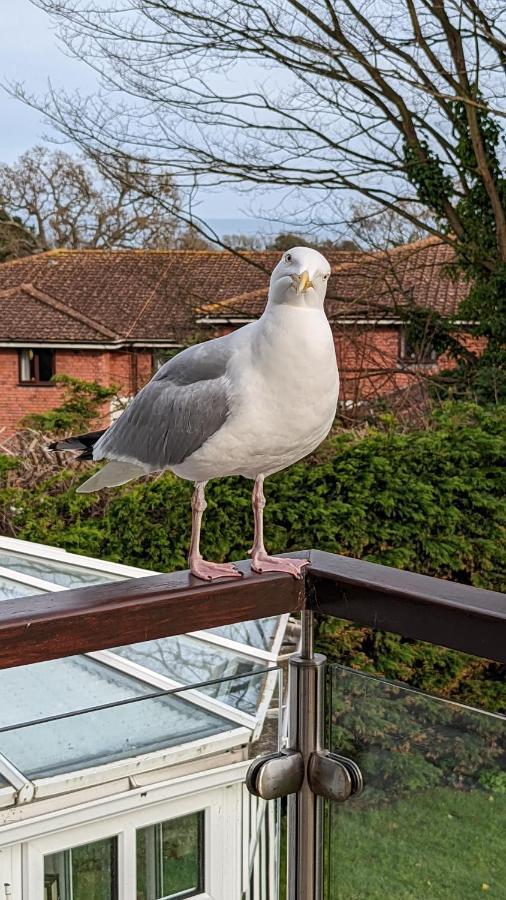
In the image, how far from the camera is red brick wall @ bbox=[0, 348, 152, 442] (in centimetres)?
1628

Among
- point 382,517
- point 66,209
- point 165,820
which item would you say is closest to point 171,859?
point 165,820

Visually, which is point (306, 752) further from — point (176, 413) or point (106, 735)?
point (176, 413)

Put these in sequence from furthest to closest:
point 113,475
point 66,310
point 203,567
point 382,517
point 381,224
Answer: point 66,310 < point 381,224 < point 382,517 < point 113,475 < point 203,567

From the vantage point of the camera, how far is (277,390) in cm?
134

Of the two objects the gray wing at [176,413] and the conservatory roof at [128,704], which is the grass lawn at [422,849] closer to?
the conservatory roof at [128,704]

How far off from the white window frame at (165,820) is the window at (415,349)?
7.93m

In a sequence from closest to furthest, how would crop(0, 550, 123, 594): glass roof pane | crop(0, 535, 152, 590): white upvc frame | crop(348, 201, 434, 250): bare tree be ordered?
1. crop(0, 550, 123, 594): glass roof pane
2. crop(0, 535, 152, 590): white upvc frame
3. crop(348, 201, 434, 250): bare tree

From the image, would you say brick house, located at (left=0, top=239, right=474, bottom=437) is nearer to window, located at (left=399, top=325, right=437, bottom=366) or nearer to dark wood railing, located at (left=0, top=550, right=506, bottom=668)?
window, located at (left=399, top=325, right=437, bottom=366)

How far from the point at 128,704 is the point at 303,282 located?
2.05 ft

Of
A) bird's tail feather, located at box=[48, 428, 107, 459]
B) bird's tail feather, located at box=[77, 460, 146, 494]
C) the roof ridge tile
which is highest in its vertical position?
the roof ridge tile

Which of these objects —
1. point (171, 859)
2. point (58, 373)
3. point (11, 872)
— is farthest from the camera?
point (58, 373)

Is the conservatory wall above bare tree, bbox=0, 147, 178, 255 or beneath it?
beneath

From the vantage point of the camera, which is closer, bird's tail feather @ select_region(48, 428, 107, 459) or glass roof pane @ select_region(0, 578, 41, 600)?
bird's tail feather @ select_region(48, 428, 107, 459)

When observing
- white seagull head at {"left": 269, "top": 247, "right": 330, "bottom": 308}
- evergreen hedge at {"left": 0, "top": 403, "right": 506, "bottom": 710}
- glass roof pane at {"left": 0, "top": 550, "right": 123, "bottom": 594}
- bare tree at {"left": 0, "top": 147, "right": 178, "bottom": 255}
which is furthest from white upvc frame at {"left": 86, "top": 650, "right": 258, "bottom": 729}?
bare tree at {"left": 0, "top": 147, "right": 178, "bottom": 255}
